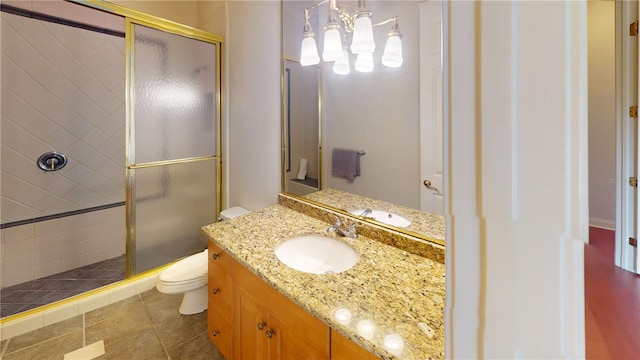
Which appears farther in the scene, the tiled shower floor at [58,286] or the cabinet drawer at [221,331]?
the tiled shower floor at [58,286]

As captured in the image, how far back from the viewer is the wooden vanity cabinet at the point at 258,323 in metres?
0.86

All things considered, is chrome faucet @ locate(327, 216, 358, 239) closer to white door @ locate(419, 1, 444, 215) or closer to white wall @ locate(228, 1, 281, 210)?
white door @ locate(419, 1, 444, 215)

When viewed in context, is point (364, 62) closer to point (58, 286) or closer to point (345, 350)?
point (345, 350)

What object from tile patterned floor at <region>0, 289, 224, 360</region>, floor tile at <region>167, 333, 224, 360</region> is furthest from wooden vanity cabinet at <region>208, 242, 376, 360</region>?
tile patterned floor at <region>0, 289, 224, 360</region>

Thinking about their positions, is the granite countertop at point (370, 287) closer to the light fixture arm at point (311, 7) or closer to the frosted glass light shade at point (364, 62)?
the frosted glass light shade at point (364, 62)

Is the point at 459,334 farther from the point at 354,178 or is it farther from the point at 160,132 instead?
the point at 160,132

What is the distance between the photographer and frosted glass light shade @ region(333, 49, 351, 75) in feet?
4.97

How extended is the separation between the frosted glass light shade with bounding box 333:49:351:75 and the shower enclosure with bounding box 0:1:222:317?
1.40 metres

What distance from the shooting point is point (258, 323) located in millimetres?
1143

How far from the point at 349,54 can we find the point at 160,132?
1.59 meters

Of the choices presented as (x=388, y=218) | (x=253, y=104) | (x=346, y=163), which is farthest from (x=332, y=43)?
(x=388, y=218)

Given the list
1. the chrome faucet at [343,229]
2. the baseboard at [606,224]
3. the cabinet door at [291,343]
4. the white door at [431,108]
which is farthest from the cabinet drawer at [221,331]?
the baseboard at [606,224]

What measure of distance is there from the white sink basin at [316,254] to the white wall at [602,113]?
90 cm

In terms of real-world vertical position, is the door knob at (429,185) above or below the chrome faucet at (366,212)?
above
